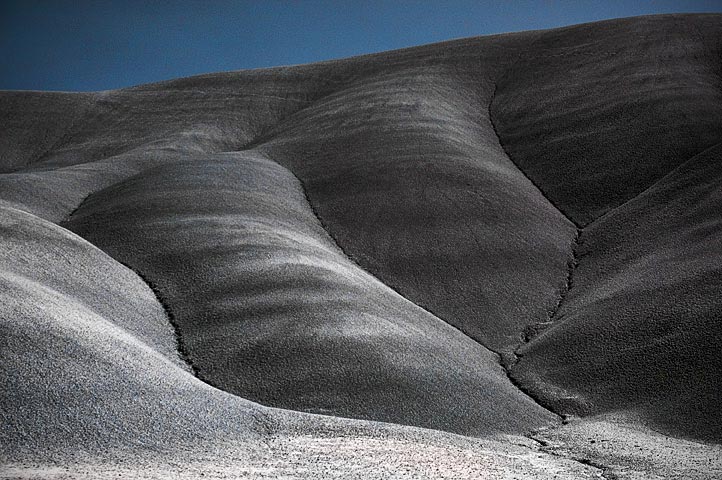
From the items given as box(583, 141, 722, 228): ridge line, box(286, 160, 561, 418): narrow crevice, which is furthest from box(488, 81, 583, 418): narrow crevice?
box(583, 141, 722, 228): ridge line

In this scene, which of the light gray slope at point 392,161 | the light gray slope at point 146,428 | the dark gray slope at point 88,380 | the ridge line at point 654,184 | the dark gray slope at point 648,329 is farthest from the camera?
the ridge line at point 654,184

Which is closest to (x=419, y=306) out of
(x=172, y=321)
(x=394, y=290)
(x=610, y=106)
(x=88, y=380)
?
(x=394, y=290)

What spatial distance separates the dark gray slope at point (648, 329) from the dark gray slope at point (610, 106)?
4.53 metres

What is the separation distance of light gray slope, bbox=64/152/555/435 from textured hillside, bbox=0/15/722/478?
0.07m

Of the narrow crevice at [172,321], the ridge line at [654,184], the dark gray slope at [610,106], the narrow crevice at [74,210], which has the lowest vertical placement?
the narrow crevice at [172,321]

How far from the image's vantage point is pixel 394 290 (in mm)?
24547

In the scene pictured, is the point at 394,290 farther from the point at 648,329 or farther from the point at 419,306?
the point at 648,329

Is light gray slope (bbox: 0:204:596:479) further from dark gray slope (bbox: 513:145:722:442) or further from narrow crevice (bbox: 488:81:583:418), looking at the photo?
narrow crevice (bbox: 488:81:583:418)

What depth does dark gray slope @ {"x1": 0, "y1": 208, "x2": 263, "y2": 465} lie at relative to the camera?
11344 mm

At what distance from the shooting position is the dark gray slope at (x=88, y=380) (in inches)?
447

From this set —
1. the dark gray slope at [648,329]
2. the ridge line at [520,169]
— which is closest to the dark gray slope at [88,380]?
the dark gray slope at [648,329]

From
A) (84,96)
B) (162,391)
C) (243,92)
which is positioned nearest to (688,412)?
Result: (162,391)

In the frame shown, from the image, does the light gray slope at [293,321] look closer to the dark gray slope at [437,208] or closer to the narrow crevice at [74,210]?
the narrow crevice at [74,210]

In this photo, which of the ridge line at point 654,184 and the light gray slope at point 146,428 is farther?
the ridge line at point 654,184
